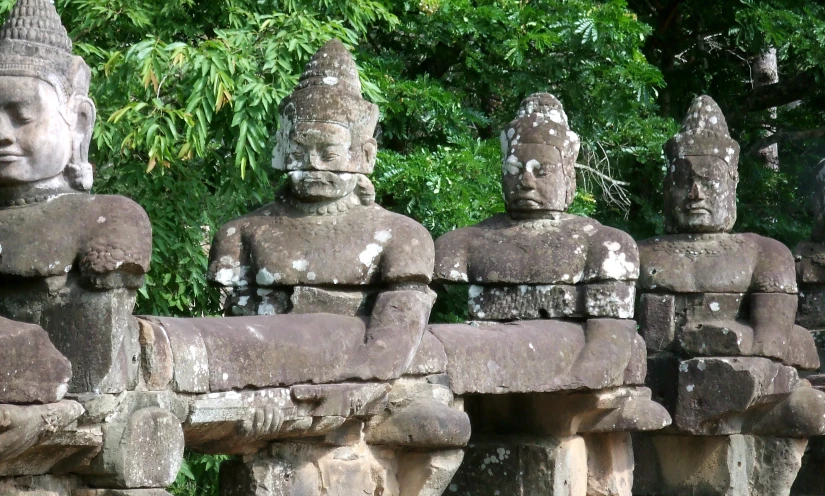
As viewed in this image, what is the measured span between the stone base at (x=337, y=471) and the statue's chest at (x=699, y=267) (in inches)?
88.4

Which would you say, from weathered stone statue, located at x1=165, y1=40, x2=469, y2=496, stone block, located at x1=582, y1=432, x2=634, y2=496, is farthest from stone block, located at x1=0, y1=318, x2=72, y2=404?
stone block, located at x1=582, y1=432, x2=634, y2=496

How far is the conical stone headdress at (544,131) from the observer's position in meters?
7.62

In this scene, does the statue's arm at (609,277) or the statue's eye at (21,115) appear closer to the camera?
the statue's eye at (21,115)

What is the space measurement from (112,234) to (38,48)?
70 centimetres

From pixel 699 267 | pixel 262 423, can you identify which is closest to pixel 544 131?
pixel 699 267

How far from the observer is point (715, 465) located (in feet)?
27.9

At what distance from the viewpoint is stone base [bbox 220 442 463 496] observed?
19.9 ft

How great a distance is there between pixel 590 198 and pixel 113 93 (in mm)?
3544

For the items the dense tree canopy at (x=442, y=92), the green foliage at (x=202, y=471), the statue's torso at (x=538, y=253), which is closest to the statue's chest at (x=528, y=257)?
the statue's torso at (x=538, y=253)

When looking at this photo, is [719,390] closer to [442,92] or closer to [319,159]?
[319,159]

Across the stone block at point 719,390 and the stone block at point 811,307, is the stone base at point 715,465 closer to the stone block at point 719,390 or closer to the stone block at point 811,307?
the stone block at point 719,390

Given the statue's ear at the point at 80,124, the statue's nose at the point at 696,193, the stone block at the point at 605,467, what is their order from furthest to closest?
1. the statue's nose at the point at 696,193
2. the stone block at the point at 605,467
3. the statue's ear at the point at 80,124

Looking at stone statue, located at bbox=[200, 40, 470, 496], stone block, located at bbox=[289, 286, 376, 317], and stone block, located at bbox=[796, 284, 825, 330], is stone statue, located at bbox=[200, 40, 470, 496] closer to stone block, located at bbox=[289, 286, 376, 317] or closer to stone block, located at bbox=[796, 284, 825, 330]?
stone block, located at bbox=[289, 286, 376, 317]

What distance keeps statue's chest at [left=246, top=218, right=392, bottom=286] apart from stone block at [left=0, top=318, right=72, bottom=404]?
5.26 feet
